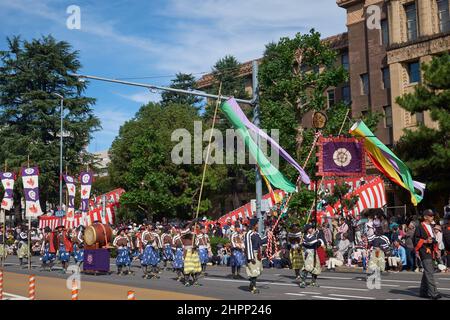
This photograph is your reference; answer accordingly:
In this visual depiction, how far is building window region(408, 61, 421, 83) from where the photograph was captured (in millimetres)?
38188

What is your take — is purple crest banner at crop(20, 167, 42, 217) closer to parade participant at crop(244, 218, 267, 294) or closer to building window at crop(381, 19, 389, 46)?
parade participant at crop(244, 218, 267, 294)

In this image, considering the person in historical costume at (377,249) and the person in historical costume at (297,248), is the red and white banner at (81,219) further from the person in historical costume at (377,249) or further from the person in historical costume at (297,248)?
the person in historical costume at (377,249)

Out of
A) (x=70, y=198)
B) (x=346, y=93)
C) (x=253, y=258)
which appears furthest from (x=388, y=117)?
(x=253, y=258)

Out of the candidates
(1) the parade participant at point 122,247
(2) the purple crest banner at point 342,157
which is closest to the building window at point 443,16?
(2) the purple crest banner at point 342,157

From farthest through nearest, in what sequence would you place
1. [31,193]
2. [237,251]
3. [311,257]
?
[31,193]
[237,251]
[311,257]

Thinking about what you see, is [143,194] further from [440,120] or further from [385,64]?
[440,120]

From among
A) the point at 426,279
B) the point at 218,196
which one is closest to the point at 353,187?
the point at 426,279

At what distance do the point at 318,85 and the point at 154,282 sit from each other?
1463 centimetres

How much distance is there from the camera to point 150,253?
21344 mm

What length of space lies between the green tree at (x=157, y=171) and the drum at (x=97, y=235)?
70.2ft

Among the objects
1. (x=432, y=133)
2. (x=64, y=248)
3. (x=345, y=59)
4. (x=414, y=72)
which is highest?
(x=345, y=59)

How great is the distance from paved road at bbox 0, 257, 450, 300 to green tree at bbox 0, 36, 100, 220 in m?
31.2

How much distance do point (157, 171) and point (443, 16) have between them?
22646mm

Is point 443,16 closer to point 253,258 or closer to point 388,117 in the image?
point 388,117
